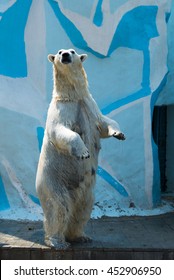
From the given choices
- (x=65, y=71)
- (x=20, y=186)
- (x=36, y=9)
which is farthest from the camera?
(x=36, y=9)

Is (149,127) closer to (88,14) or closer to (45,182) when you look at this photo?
(88,14)

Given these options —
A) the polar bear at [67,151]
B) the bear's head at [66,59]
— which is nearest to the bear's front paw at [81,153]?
the polar bear at [67,151]

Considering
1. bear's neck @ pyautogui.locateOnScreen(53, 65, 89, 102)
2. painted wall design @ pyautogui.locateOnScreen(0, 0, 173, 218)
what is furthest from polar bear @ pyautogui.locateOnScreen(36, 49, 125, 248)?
painted wall design @ pyautogui.locateOnScreen(0, 0, 173, 218)

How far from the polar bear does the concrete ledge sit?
24 centimetres

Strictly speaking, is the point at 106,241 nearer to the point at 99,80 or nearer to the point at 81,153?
the point at 81,153

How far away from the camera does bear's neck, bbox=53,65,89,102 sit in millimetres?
4586

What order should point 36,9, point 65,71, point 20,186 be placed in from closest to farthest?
1. point 65,71
2. point 20,186
3. point 36,9

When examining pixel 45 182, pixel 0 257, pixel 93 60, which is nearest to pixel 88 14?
pixel 93 60

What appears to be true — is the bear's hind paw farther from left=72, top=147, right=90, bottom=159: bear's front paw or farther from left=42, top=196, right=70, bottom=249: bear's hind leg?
left=72, top=147, right=90, bottom=159: bear's front paw

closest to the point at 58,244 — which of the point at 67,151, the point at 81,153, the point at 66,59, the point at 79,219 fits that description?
the point at 79,219

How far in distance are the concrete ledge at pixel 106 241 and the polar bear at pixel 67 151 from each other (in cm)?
24

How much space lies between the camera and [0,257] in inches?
189

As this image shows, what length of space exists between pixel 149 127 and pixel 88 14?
2.27 meters

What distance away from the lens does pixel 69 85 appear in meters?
4.62
